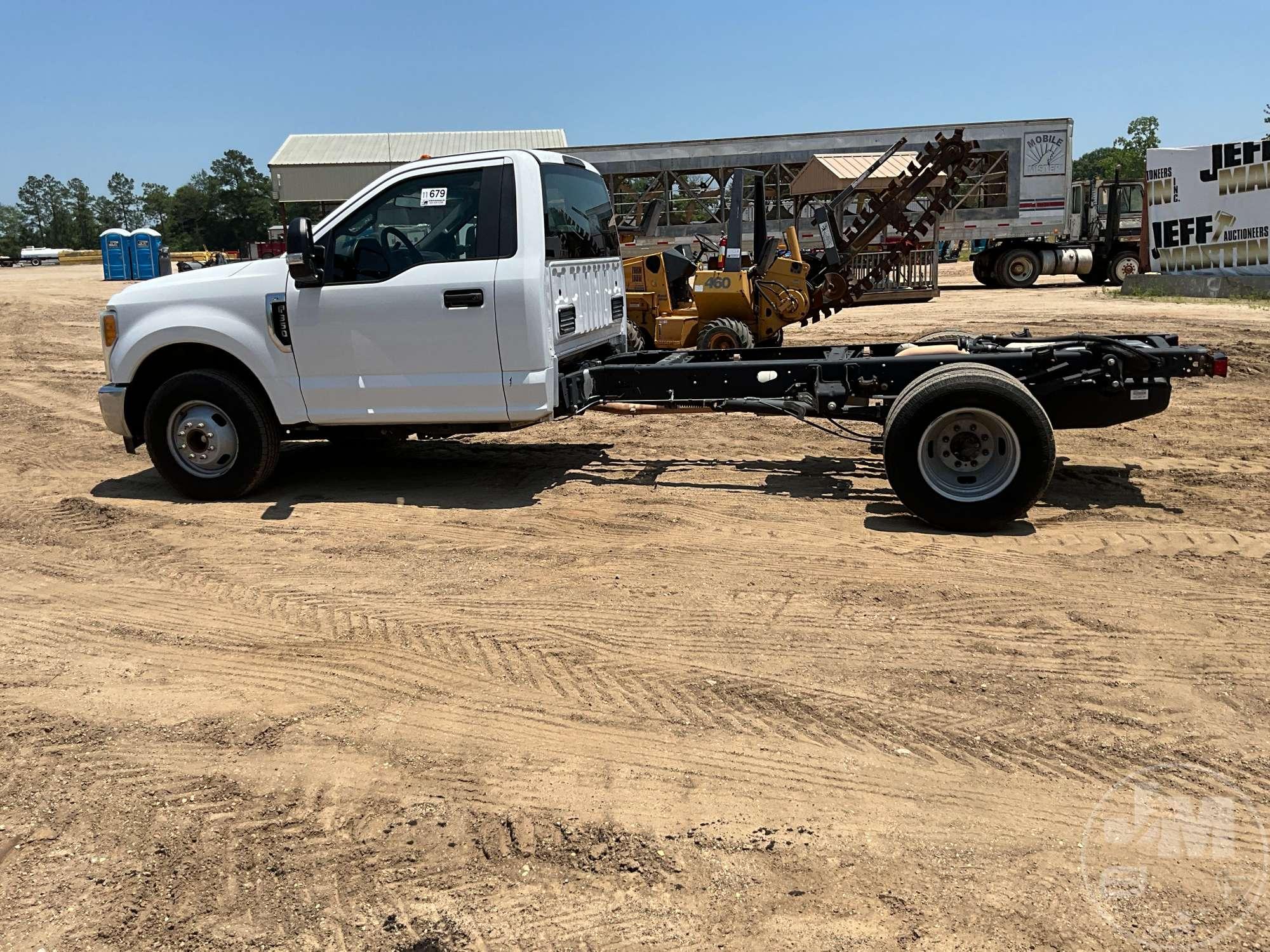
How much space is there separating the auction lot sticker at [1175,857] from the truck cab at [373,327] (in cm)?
428

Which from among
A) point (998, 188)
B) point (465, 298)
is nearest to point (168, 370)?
point (465, 298)

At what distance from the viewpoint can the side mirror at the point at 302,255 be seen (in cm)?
641

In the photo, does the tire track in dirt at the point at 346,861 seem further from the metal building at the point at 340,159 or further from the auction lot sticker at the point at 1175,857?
the metal building at the point at 340,159

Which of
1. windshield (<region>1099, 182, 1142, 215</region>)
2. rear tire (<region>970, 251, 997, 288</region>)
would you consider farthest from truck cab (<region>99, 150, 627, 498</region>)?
windshield (<region>1099, 182, 1142, 215</region>)

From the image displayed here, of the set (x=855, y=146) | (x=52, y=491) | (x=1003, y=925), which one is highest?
(x=855, y=146)

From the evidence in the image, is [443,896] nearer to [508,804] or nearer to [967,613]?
[508,804]

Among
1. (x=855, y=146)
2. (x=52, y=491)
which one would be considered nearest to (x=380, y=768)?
(x=52, y=491)

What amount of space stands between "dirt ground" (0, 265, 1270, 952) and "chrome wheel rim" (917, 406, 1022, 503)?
13.4 inches

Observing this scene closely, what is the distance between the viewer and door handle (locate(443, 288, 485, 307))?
6492 mm

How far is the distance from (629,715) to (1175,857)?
1.87 metres

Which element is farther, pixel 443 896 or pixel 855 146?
pixel 855 146

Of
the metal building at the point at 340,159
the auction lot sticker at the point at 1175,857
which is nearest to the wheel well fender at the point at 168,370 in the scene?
the auction lot sticker at the point at 1175,857

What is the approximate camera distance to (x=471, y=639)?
470 cm

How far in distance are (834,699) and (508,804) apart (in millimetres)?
1362
